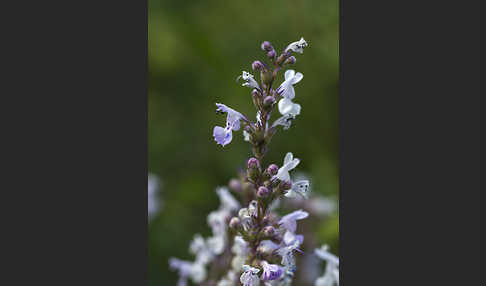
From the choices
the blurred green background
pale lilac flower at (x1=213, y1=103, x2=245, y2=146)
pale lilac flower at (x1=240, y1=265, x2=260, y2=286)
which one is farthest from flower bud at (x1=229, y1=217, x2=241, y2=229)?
the blurred green background

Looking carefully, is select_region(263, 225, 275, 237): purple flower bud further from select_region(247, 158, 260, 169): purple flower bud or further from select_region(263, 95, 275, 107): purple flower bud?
select_region(263, 95, 275, 107): purple flower bud

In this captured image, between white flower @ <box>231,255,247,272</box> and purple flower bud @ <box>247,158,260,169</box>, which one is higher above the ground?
purple flower bud @ <box>247,158,260,169</box>

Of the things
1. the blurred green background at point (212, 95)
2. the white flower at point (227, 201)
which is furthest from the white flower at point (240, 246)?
the blurred green background at point (212, 95)

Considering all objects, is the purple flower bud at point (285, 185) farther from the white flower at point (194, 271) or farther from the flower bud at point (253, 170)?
the white flower at point (194, 271)

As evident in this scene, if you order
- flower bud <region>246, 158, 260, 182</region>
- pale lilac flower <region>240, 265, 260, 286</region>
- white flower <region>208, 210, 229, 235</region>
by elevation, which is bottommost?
pale lilac flower <region>240, 265, 260, 286</region>

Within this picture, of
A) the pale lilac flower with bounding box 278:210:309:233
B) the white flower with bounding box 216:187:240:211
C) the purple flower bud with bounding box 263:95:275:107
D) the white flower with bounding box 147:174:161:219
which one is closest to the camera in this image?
the purple flower bud with bounding box 263:95:275:107

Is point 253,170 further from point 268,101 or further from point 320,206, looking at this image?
point 320,206

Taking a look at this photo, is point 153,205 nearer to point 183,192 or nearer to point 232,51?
point 183,192
